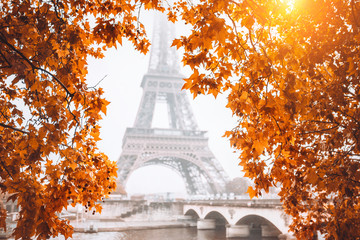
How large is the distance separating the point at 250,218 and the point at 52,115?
24.9m

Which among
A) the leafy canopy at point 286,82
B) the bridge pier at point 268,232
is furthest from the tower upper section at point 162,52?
the leafy canopy at point 286,82

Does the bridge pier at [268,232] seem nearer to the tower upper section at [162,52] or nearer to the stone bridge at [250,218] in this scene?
the stone bridge at [250,218]

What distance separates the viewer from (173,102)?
183 feet

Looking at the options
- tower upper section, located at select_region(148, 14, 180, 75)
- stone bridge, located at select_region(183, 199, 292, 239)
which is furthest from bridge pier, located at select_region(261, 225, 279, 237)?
tower upper section, located at select_region(148, 14, 180, 75)

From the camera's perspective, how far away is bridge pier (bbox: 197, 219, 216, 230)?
32.6m

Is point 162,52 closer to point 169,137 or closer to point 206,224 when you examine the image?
point 169,137

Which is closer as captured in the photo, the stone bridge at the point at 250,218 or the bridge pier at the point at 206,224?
the stone bridge at the point at 250,218

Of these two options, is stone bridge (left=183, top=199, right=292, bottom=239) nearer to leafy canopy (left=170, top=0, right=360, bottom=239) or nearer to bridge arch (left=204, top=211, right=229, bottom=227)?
bridge arch (left=204, top=211, right=229, bottom=227)

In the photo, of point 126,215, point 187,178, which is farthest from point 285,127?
point 187,178

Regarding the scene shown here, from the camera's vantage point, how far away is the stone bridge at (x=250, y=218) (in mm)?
18141

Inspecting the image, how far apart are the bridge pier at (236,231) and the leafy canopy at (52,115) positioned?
2193cm

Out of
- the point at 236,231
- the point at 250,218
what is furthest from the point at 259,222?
the point at 236,231

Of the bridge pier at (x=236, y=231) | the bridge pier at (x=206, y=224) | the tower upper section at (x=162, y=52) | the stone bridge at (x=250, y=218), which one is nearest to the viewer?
the stone bridge at (x=250, y=218)

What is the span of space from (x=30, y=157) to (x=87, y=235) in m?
23.5
